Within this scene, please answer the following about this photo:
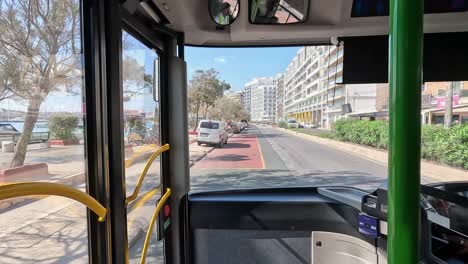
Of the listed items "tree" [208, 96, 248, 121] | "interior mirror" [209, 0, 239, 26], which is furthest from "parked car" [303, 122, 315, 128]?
"interior mirror" [209, 0, 239, 26]

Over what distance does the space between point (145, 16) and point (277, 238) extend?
170 cm

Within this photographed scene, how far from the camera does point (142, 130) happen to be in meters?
1.78

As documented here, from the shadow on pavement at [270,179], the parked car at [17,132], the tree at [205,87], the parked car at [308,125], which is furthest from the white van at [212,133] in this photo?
the parked car at [17,132]

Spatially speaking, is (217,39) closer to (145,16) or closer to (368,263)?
(145,16)

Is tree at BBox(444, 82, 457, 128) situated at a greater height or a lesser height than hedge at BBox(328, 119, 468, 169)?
greater

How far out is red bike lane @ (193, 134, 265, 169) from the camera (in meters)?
2.32

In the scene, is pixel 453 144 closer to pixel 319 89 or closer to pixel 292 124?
pixel 319 89

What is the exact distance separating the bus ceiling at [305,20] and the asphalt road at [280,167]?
707 mm

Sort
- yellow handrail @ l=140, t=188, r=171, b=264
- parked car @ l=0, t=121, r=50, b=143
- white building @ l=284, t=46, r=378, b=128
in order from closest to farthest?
parked car @ l=0, t=121, r=50, b=143 → yellow handrail @ l=140, t=188, r=171, b=264 → white building @ l=284, t=46, r=378, b=128

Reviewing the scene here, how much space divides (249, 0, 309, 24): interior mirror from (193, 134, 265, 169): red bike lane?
0.85 metres

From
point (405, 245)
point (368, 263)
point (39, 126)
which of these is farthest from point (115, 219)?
point (368, 263)

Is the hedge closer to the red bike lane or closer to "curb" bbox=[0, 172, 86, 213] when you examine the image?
the red bike lane

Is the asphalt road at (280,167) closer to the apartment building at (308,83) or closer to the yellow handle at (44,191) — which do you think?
the apartment building at (308,83)

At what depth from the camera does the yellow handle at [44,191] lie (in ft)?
2.57
